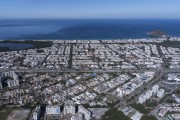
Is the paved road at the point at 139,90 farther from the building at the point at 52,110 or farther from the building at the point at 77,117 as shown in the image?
the building at the point at 52,110

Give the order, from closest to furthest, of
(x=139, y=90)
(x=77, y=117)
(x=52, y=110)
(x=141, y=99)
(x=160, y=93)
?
(x=77, y=117), (x=52, y=110), (x=141, y=99), (x=160, y=93), (x=139, y=90)

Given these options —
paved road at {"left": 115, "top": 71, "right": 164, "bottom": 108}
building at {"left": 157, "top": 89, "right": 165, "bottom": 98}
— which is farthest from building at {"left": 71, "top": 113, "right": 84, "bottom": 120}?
building at {"left": 157, "top": 89, "right": 165, "bottom": 98}

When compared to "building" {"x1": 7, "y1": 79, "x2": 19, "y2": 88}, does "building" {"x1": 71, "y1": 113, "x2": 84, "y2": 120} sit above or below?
below

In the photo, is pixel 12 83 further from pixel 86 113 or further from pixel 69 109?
pixel 86 113

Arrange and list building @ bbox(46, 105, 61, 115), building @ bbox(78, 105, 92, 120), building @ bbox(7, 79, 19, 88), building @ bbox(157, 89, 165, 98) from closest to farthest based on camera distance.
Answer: building @ bbox(78, 105, 92, 120), building @ bbox(46, 105, 61, 115), building @ bbox(157, 89, 165, 98), building @ bbox(7, 79, 19, 88)

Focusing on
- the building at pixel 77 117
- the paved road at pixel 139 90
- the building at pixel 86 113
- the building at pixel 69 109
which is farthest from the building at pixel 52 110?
the paved road at pixel 139 90

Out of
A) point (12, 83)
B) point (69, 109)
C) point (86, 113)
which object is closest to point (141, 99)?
point (86, 113)

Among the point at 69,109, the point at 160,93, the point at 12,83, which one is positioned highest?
the point at 12,83

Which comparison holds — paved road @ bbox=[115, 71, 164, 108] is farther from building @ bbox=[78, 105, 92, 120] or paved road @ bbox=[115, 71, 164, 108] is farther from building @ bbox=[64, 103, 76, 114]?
building @ bbox=[64, 103, 76, 114]

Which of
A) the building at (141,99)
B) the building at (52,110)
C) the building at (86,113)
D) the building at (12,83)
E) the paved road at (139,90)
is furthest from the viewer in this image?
the building at (12,83)

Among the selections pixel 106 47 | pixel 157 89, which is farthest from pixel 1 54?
pixel 157 89

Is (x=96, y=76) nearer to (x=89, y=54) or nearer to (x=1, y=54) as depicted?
(x=89, y=54)
